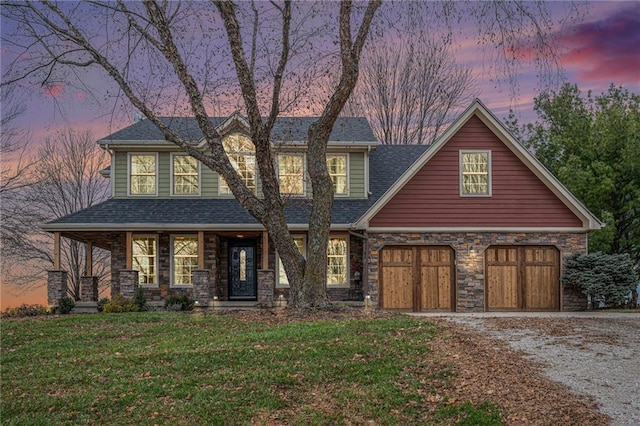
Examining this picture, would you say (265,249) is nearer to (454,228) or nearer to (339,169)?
(339,169)

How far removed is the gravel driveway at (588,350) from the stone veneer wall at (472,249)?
96.8 inches

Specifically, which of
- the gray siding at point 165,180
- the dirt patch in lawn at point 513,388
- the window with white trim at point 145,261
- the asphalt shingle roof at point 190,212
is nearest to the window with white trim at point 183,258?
the window with white trim at point 145,261

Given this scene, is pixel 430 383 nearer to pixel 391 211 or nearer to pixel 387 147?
pixel 391 211

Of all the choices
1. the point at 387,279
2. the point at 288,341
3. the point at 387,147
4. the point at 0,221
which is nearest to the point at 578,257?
the point at 387,279

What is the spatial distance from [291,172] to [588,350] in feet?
39.7

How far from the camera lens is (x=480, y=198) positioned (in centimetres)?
1784

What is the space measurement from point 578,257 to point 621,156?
224 inches

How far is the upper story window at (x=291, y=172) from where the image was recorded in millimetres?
20172

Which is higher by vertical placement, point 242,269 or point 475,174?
point 475,174

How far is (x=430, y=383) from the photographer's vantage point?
25.9 ft

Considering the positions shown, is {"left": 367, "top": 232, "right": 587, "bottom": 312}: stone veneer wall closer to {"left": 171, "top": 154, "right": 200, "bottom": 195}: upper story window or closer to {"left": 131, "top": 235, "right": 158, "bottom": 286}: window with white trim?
{"left": 171, "top": 154, "right": 200, "bottom": 195}: upper story window

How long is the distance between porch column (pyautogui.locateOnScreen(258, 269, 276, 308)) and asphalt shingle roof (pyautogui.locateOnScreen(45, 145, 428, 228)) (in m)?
1.68

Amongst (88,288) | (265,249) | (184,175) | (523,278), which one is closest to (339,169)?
(265,249)

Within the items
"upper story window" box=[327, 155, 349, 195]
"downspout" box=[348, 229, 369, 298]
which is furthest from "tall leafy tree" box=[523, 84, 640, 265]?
"downspout" box=[348, 229, 369, 298]
